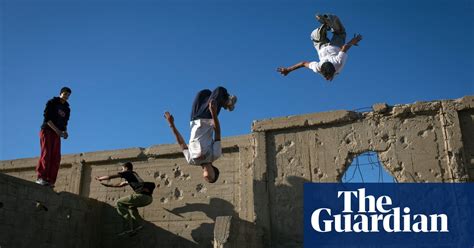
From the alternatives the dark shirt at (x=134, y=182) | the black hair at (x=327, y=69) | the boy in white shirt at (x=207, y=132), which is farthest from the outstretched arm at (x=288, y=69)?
the dark shirt at (x=134, y=182)

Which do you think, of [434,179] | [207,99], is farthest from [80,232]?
[434,179]

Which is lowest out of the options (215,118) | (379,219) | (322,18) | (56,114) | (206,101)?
(379,219)

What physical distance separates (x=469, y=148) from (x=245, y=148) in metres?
3.83

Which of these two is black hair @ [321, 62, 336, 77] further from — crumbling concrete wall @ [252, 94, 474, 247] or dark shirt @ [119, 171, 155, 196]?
dark shirt @ [119, 171, 155, 196]

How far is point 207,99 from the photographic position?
6371mm

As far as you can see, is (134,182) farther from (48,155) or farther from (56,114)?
(56,114)

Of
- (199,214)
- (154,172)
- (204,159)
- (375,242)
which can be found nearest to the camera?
(204,159)

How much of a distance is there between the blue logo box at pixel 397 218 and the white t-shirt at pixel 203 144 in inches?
94.8

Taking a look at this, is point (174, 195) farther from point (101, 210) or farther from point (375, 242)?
point (375, 242)

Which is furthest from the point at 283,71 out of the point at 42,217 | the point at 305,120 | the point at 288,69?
the point at 42,217

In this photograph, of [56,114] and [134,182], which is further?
[134,182]

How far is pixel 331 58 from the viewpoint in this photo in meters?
6.29

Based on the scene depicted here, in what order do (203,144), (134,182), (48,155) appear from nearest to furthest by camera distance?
(203,144) < (48,155) < (134,182)

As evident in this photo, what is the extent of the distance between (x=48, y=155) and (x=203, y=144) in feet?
9.88
